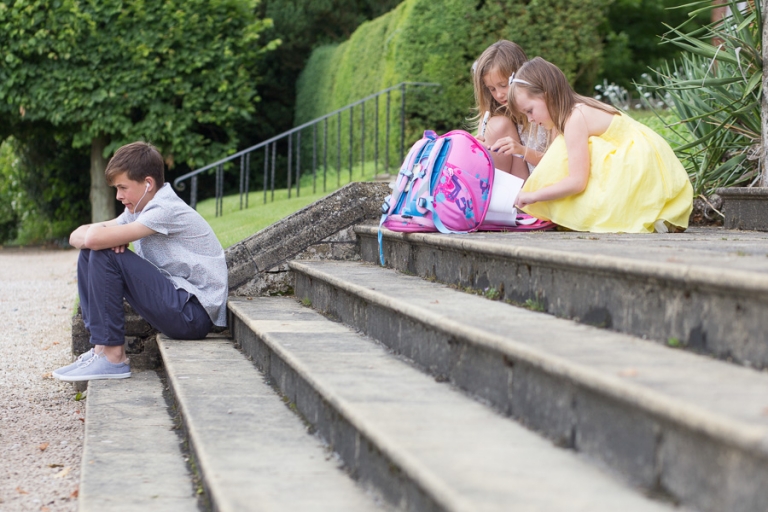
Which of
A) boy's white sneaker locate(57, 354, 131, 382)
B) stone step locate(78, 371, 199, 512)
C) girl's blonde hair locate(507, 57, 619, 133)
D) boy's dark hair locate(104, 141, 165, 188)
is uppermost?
girl's blonde hair locate(507, 57, 619, 133)

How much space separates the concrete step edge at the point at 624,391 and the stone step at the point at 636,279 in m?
0.36

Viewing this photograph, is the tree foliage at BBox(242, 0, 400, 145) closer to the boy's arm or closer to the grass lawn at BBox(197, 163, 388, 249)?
the grass lawn at BBox(197, 163, 388, 249)

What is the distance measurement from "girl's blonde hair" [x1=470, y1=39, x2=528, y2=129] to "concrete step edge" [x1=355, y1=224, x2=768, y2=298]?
3.80 feet

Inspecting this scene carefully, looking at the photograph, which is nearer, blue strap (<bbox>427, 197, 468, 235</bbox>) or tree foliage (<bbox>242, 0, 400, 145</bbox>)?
blue strap (<bbox>427, 197, 468, 235</bbox>)

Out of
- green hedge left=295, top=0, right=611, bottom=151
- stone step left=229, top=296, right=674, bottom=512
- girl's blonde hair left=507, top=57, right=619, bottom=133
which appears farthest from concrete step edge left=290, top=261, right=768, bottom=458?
green hedge left=295, top=0, right=611, bottom=151

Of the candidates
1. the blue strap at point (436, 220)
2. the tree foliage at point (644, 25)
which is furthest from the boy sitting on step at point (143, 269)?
the tree foliage at point (644, 25)

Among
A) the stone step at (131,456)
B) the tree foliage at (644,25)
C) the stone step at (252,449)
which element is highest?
the tree foliage at (644,25)

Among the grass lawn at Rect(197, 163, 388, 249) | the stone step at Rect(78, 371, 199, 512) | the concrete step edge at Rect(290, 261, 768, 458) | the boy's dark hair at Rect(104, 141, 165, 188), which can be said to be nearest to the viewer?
the concrete step edge at Rect(290, 261, 768, 458)

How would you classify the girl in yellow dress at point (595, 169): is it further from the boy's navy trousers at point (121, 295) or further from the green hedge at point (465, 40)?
the green hedge at point (465, 40)

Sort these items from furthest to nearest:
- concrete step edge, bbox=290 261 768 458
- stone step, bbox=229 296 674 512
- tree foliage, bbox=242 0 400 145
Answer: tree foliage, bbox=242 0 400 145 → stone step, bbox=229 296 674 512 → concrete step edge, bbox=290 261 768 458

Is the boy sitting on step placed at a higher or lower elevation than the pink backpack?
lower

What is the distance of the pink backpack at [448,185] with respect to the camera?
3.74 metres

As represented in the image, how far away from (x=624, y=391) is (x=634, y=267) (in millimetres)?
607

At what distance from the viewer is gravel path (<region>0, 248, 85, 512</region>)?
2883 millimetres
